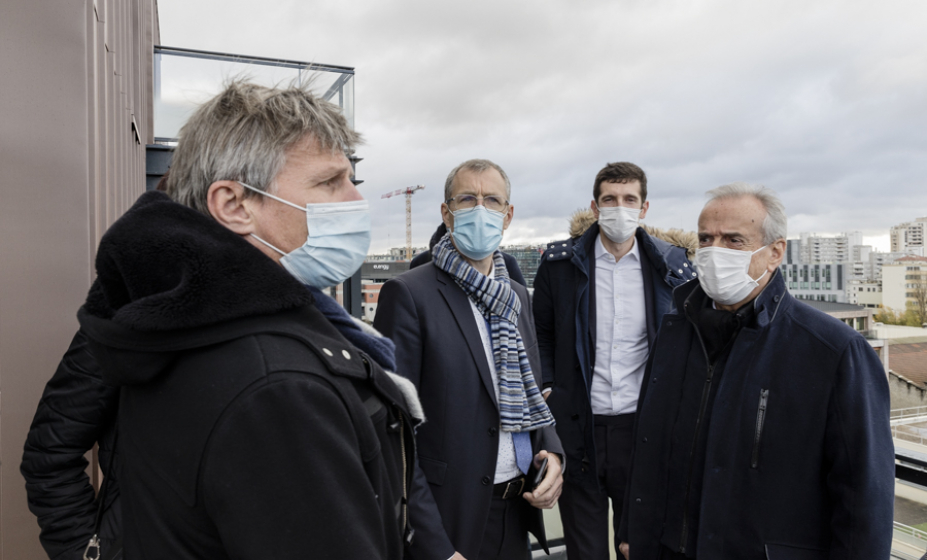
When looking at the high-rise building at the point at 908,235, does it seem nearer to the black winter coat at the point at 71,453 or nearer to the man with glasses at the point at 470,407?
the man with glasses at the point at 470,407

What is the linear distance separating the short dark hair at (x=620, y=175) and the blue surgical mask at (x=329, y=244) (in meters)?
2.50

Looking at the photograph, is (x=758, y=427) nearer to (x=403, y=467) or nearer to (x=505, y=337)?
(x=505, y=337)

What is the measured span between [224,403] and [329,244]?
0.51 meters

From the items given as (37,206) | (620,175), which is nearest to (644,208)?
(620,175)

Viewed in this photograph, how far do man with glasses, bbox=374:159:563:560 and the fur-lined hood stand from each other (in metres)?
1.90

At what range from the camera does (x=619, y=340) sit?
3.11 metres

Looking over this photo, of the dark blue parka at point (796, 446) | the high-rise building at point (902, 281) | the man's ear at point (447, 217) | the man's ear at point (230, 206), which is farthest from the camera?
the high-rise building at point (902, 281)

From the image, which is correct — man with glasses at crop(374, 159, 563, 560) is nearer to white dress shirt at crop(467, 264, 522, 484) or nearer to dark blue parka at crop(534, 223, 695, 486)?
white dress shirt at crop(467, 264, 522, 484)

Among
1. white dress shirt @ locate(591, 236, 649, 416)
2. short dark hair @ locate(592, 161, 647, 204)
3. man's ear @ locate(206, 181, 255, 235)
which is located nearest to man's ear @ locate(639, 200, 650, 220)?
short dark hair @ locate(592, 161, 647, 204)

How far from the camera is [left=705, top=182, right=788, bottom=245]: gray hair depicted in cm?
227

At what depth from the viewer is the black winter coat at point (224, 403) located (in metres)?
0.81

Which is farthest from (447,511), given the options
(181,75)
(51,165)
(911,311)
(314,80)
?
(911,311)

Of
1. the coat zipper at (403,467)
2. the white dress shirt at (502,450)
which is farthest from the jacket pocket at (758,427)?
the coat zipper at (403,467)

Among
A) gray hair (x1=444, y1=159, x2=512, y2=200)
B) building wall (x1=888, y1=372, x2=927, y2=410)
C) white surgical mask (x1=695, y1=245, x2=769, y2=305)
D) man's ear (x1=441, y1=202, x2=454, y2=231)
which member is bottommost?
building wall (x1=888, y1=372, x2=927, y2=410)
